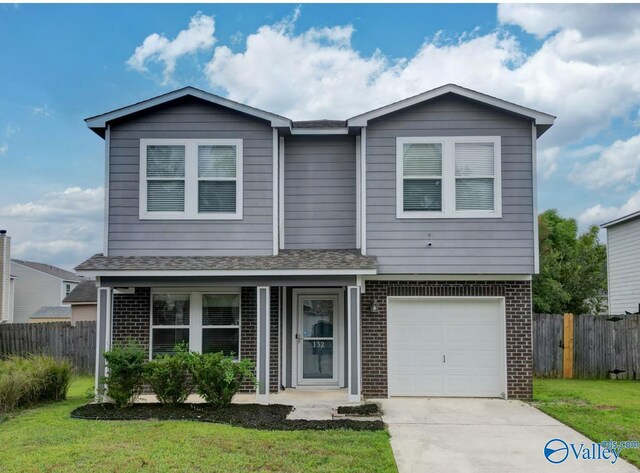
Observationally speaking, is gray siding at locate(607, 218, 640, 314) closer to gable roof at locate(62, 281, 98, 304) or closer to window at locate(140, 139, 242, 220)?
window at locate(140, 139, 242, 220)

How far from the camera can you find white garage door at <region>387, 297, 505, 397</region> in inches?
509

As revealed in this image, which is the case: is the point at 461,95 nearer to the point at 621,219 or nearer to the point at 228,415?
the point at 228,415

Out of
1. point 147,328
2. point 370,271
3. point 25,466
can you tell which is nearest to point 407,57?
point 370,271

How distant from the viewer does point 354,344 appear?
11.9 meters

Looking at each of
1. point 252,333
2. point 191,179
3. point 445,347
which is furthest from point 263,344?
point 445,347

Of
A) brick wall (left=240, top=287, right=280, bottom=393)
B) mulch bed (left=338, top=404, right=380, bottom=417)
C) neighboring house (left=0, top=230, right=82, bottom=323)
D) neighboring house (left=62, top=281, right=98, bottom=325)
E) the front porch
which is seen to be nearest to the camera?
mulch bed (left=338, top=404, right=380, bottom=417)

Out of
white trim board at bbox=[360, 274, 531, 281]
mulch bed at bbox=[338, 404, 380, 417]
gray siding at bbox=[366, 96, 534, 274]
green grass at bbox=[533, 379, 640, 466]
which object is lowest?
green grass at bbox=[533, 379, 640, 466]

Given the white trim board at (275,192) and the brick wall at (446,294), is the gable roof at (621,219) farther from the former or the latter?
the white trim board at (275,192)

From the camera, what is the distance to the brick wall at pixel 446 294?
41.9ft

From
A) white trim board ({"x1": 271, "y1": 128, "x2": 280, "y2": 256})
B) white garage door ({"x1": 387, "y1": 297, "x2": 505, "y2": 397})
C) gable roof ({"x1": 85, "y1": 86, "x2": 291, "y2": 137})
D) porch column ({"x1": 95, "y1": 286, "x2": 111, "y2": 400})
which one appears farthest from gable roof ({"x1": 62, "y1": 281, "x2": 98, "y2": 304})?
white garage door ({"x1": 387, "y1": 297, "x2": 505, "y2": 397})

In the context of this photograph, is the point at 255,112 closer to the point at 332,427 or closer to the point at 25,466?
the point at 332,427

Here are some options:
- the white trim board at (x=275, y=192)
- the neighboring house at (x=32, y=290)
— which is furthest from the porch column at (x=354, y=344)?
the neighboring house at (x=32, y=290)

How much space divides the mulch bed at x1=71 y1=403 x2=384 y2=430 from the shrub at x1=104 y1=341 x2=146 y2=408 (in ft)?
0.76

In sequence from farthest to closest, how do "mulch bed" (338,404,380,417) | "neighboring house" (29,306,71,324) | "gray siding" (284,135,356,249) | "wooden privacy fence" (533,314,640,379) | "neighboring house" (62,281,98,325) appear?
"neighboring house" (29,306,71,324)
"neighboring house" (62,281,98,325)
"wooden privacy fence" (533,314,640,379)
"gray siding" (284,135,356,249)
"mulch bed" (338,404,380,417)
